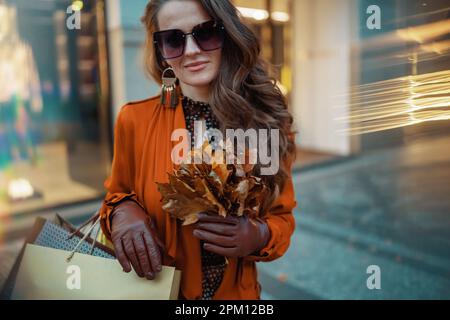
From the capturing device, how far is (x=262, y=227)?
1479 millimetres

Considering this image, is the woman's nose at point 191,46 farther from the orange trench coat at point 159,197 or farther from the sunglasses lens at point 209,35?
the orange trench coat at point 159,197

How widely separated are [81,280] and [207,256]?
0.44 m

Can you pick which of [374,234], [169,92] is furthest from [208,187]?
[374,234]

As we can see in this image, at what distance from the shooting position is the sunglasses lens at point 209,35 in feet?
4.95

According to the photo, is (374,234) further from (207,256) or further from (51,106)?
(51,106)

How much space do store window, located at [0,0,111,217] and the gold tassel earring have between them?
427 centimetres

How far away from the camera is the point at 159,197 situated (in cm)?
153

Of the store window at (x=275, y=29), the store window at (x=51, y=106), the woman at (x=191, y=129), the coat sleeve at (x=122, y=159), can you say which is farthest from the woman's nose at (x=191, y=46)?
the store window at (x=275, y=29)

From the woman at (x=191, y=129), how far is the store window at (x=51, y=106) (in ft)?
14.2

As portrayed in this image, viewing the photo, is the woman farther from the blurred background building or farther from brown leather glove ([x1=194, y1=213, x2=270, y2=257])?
the blurred background building

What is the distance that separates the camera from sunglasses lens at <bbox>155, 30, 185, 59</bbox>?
5.00 ft

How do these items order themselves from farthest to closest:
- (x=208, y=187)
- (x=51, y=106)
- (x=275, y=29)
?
(x=275, y=29)
(x=51, y=106)
(x=208, y=187)
